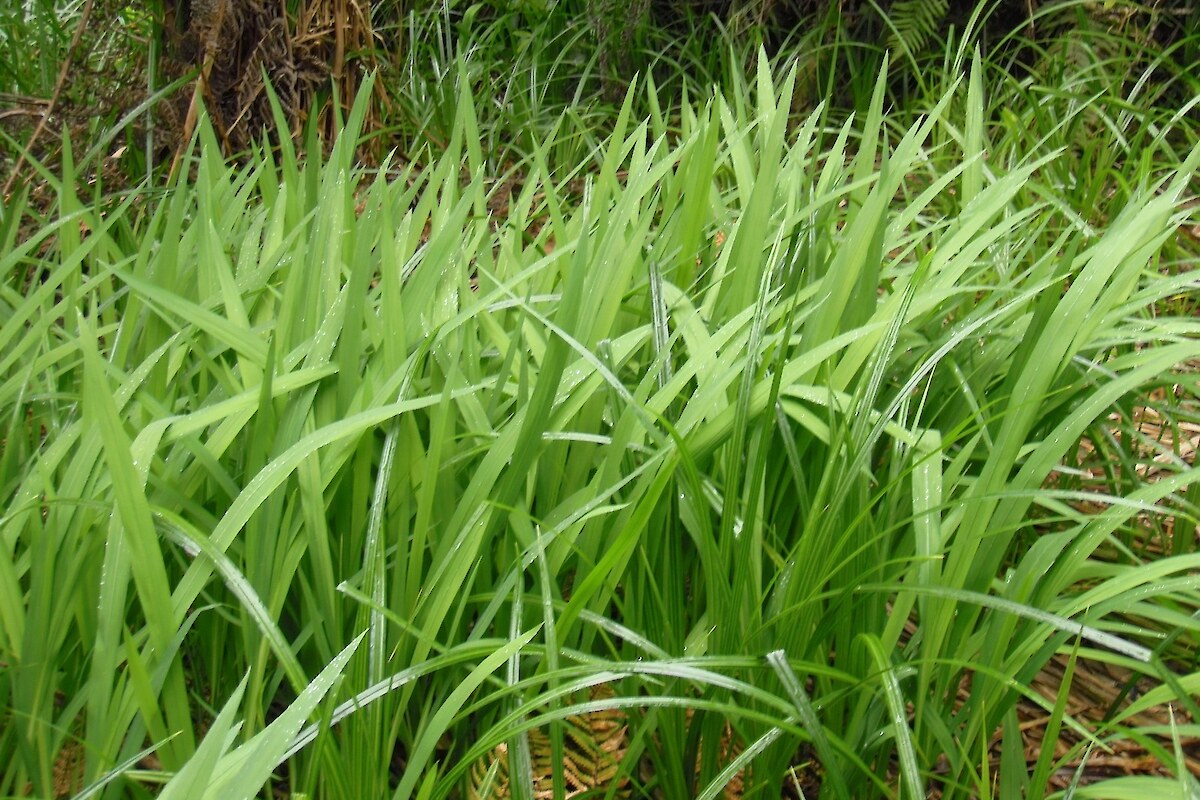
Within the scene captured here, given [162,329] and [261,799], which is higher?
[162,329]

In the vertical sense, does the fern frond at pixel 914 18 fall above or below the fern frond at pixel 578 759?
above

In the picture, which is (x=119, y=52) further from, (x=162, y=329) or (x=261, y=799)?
(x=261, y=799)

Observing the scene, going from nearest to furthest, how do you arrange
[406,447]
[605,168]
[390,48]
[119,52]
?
1. [406,447]
2. [605,168]
3. [119,52]
4. [390,48]

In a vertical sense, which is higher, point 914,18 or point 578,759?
point 914,18

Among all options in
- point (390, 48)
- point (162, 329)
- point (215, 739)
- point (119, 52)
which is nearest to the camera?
point (215, 739)

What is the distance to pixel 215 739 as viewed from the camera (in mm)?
662

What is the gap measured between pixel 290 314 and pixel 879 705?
0.76 m

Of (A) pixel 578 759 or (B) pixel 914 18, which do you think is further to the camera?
(B) pixel 914 18

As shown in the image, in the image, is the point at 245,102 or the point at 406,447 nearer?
the point at 406,447

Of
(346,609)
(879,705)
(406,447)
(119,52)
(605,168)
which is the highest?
(119,52)

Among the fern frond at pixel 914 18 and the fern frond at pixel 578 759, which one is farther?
the fern frond at pixel 914 18

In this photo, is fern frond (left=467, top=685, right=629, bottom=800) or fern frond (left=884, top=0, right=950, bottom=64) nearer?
fern frond (left=467, top=685, right=629, bottom=800)

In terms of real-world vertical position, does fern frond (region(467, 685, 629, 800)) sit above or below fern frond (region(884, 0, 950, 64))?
below

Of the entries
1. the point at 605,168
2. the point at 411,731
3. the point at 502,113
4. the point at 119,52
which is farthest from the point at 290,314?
the point at 119,52
